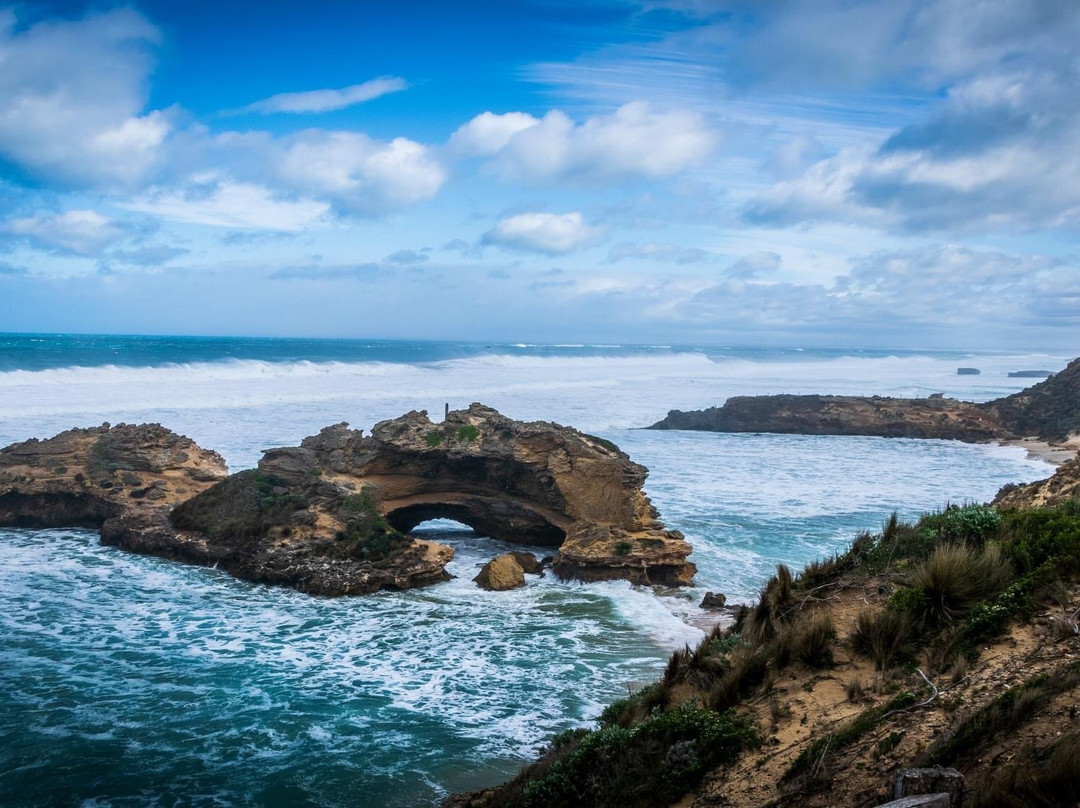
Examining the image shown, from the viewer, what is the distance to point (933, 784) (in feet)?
14.1

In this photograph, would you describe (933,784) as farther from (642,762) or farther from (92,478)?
(92,478)

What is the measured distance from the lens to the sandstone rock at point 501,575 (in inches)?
614

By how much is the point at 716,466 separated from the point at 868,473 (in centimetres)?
579

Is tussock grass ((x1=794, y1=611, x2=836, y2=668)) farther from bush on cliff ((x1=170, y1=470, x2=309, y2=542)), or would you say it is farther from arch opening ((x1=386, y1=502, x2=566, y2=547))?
bush on cliff ((x1=170, y1=470, x2=309, y2=542))

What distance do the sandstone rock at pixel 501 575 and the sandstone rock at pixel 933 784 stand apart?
1161cm

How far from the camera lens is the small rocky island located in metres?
16.2

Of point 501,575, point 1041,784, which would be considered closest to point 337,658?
point 501,575

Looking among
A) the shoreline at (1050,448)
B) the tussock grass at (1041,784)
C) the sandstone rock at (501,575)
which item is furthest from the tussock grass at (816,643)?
the shoreline at (1050,448)

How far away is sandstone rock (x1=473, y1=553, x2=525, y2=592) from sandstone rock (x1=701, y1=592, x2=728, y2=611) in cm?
368

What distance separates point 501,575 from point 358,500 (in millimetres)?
3850

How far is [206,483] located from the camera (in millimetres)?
20703

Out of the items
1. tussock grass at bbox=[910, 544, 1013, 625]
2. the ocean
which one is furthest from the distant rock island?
tussock grass at bbox=[910, 544, 1013, 625]

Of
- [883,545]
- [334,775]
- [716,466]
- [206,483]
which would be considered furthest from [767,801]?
[716,466]

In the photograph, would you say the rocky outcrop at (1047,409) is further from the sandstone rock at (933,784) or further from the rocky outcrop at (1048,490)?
the sandstone rock at (933,784)
